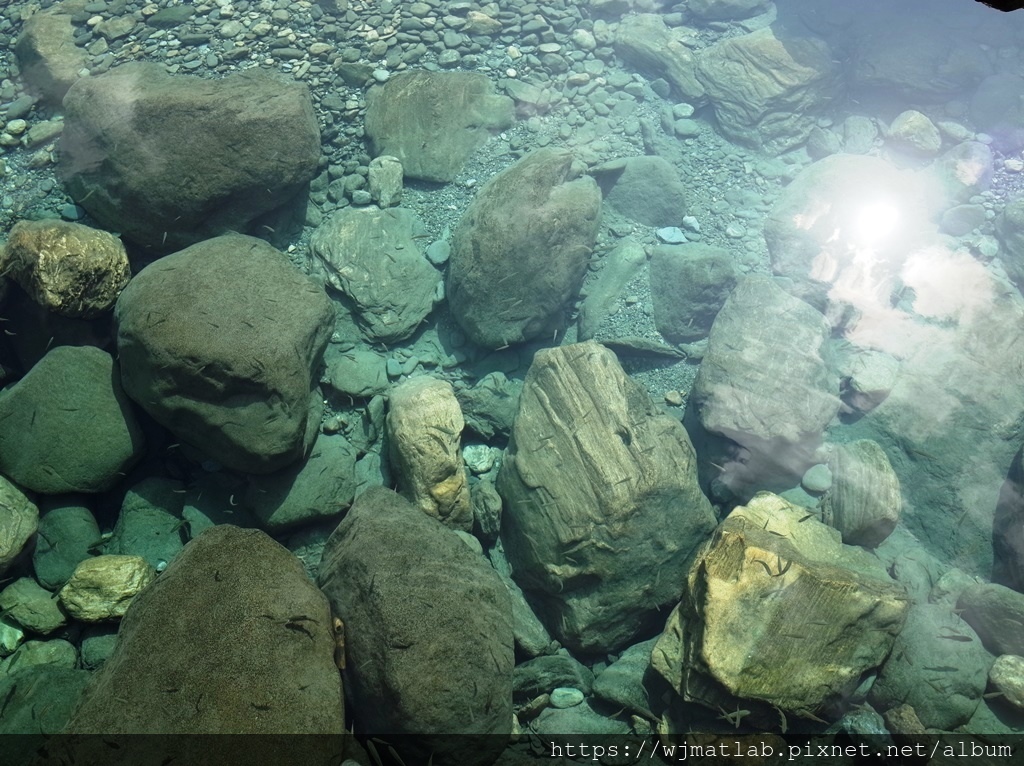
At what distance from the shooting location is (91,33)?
516 cm

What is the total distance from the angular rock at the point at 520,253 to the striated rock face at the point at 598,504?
1.95ft

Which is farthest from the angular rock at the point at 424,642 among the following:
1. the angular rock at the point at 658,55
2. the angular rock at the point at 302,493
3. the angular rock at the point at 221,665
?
the angular rock at the point at 658,55

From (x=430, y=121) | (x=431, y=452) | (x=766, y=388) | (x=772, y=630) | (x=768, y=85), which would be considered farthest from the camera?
(x=768, y=85)

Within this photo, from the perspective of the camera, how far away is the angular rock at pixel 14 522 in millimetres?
3416

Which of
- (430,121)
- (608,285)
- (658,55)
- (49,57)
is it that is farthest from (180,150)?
(658,55)

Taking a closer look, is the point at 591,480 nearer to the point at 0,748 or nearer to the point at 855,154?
the point at 0,748

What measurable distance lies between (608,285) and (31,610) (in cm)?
400

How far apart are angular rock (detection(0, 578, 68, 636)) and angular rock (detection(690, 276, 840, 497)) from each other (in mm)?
3852

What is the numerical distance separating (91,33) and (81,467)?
12.3ft

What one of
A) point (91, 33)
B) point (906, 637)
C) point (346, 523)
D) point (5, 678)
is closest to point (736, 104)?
point (906, 637)

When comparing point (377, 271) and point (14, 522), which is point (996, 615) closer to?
point (377, 271)

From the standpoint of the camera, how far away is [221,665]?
8.95 feet

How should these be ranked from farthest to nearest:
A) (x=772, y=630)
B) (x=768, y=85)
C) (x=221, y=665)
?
1. (x=768, y=85)
2. (x=772, y=630)
3. (x=221, y=665)

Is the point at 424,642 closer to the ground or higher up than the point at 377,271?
closer to the ground
